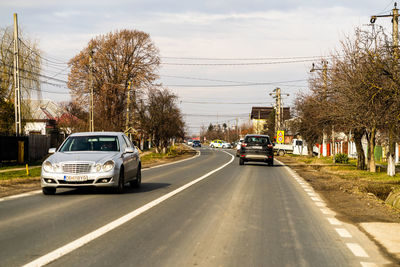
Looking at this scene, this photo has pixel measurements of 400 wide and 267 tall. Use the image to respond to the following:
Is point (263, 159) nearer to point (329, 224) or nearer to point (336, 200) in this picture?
point (336, 200)

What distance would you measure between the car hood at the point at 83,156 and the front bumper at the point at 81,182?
37 centimetres

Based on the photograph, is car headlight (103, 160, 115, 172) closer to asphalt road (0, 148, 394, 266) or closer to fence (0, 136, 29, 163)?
asphalt road (0, 148, 394, 266)

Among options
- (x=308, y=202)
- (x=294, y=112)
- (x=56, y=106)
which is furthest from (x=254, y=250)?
(x=56, y=106)

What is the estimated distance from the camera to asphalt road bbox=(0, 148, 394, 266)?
22.2 ft

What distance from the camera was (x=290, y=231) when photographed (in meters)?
9.02

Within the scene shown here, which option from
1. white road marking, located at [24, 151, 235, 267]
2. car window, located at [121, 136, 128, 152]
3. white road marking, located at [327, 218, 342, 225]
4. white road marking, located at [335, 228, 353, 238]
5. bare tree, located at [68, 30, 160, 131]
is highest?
bare tree, located at [68, 30, 160, 131]

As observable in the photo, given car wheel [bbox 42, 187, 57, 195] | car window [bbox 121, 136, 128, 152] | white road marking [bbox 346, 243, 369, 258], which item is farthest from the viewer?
car window [bbox 121, 136, 128, 152]

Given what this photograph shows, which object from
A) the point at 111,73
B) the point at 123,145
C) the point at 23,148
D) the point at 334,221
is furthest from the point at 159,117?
the point at 334,221

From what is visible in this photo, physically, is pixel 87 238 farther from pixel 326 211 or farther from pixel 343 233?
pixel 326 211

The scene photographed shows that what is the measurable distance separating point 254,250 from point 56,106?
345 feet

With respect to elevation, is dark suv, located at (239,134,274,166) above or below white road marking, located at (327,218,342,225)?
above

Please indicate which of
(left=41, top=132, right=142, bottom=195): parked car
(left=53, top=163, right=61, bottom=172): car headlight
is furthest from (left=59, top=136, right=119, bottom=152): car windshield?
(left=53, top=163, right=61, bottom=172): car headlight

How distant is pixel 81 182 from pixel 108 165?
0.75 m

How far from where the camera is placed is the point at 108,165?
1387 centimetres
